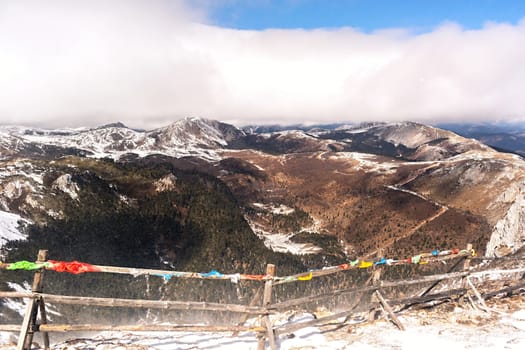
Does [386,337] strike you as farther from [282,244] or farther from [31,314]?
[282,244]

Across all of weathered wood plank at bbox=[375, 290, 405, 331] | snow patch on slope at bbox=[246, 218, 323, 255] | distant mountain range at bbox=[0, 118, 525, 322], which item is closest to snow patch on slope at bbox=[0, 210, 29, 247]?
distant mountain range at bbox=[0, 118, 525, 322]

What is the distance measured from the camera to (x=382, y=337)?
44.1 ft

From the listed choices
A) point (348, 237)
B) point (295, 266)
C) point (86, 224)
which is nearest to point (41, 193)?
point (86, 224)

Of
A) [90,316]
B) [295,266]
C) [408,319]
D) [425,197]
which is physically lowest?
[90,316]

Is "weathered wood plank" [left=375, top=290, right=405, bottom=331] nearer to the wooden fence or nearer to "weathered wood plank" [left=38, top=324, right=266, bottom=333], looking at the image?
the wooden fence

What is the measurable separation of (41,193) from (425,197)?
14709cm

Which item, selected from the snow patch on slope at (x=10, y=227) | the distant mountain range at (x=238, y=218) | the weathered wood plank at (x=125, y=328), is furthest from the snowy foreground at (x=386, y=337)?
the snow patch on slope at (x=10, y=227)

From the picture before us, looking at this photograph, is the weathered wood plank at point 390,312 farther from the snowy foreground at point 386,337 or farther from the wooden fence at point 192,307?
the snowy foreground at point 386,337

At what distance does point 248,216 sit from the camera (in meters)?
158

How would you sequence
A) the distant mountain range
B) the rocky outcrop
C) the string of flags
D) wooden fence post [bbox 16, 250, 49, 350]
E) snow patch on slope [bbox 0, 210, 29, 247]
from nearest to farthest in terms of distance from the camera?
wooden fence post [bbox 16, 250, 49, 350]
the string of flags
the rocky outcrop
snow patch on slope [bbox 0, 210, 29, 247]
the distant mountain range

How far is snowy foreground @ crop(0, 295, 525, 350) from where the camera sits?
12.6 metres

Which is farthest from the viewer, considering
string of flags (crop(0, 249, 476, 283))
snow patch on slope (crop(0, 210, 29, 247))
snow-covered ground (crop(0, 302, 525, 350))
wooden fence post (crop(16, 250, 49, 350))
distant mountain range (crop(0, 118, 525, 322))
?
distant mountain range (crop(0, 118, 525, 322))

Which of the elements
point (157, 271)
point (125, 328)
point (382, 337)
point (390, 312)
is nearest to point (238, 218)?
point (390, 312)

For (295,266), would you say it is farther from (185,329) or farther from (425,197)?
(185,329)
